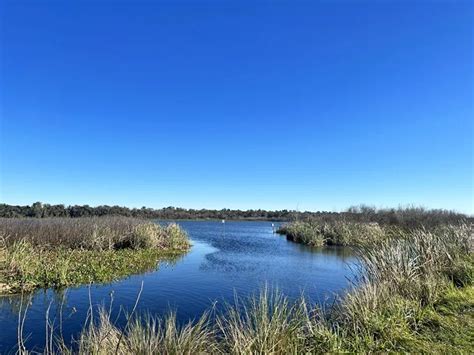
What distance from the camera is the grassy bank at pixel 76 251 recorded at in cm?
1263

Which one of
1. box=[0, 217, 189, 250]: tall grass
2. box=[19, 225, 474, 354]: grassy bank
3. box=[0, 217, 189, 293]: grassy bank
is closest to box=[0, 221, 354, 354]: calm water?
box=[0, 217, 189, 293]: grassy bank

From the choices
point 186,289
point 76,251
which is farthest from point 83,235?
point 186,289

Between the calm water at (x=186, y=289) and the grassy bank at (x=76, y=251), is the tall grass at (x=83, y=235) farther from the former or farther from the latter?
the calm water at (x=186, y=289)

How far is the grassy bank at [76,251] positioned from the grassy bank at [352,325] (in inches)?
146

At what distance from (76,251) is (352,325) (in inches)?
629

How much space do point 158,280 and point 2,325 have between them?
6.36 m

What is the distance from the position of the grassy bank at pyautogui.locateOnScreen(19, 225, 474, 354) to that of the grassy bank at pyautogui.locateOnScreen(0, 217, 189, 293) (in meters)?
3.70

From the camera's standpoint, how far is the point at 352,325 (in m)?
6.65

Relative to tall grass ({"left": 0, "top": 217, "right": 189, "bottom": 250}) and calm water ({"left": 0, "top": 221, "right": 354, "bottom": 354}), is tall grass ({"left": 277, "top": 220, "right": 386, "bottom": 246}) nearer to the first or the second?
calm water ({"left": 0, "top": 221, "right": 354, "bottom": 354})

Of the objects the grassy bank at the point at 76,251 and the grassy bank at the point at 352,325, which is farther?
the grassy bank at the point at 76,251

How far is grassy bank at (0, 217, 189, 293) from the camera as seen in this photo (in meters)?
12.6

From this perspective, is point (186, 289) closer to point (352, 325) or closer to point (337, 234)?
point (352, 325)

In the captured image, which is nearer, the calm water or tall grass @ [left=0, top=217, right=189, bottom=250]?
the calm water

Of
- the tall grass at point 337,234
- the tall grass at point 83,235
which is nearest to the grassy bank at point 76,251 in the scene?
the tall grass at point 83,235
